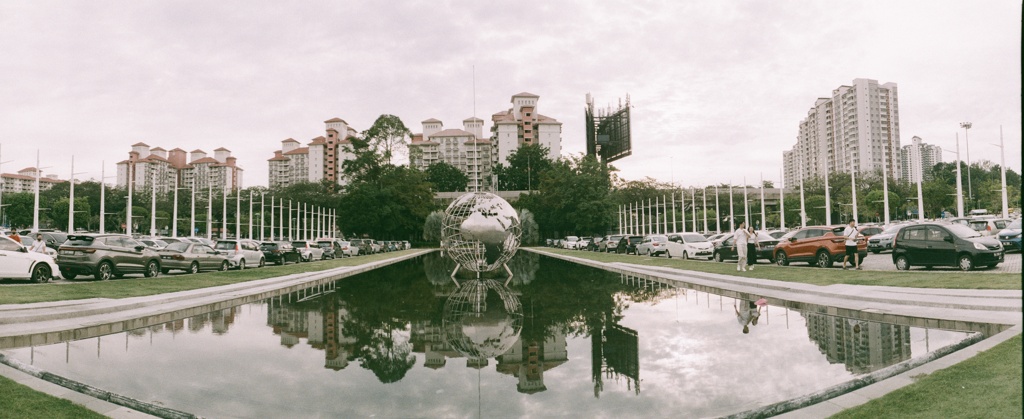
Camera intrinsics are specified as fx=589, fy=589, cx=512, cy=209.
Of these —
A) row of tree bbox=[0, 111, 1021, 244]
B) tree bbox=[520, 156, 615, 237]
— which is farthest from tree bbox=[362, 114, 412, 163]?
tree bbox=[520, 156, 615, 237]

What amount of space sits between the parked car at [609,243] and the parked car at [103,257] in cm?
3562

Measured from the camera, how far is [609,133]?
97.5 m

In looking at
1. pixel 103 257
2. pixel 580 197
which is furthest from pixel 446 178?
pixel 103 257

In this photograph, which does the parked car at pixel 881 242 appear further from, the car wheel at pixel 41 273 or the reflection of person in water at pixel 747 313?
the car wheel at pixel 41 273

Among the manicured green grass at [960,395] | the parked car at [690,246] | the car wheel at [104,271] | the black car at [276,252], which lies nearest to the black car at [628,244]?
the parked car at [690,246]

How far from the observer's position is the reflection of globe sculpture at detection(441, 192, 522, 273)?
64.2 ft

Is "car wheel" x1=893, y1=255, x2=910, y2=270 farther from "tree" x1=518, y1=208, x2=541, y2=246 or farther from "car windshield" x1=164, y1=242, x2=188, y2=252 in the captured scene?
"tree" x1=518, y1=208, x2=541, y2=246

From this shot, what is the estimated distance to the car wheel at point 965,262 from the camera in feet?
58.1

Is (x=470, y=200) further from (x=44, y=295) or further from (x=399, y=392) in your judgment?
(x=399, y=392)

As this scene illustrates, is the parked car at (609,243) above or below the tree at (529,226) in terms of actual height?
below

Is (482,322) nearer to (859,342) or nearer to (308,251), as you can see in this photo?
(859,342)

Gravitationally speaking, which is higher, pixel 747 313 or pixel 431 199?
pixel 431 199

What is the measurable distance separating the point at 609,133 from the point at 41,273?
282ft

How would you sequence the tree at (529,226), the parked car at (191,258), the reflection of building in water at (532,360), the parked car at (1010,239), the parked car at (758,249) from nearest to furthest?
the reflection of building in water at (532,360), the parked car at (1010,239), the parked car at (191,258), the parked car at (758,249), the tree at (529,226)
